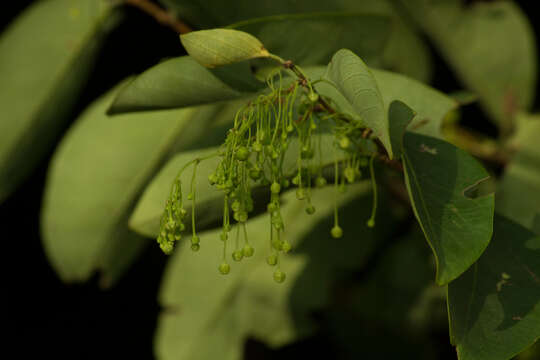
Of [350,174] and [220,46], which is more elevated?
[220,46]

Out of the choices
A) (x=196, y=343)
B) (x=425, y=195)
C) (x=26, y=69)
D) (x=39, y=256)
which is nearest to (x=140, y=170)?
(x=26, y=69)

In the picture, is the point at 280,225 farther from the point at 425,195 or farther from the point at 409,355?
the point at 409,355

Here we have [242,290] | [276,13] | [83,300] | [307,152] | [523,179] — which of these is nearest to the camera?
[307,152]

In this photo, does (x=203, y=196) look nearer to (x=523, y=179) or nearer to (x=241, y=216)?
(x=241, y=216)

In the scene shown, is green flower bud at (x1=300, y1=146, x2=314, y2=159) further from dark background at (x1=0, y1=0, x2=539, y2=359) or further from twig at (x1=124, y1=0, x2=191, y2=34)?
dark background at (x1=0, y1=0, x2=539, y2=359)

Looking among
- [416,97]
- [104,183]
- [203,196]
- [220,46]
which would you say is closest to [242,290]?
[104,183]

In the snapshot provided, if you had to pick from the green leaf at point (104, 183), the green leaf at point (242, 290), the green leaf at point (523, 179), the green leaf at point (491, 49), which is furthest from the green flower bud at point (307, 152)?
the green leaf at point (491, 49)
